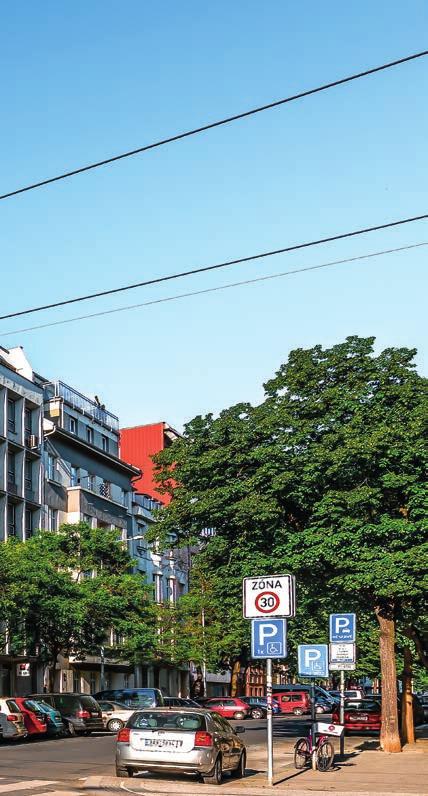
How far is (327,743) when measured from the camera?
22859mm

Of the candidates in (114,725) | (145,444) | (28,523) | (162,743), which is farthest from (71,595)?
(145,444)

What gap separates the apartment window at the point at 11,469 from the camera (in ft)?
197

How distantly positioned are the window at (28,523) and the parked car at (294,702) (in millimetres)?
22308

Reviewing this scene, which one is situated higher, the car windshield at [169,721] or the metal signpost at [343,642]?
the metal signpost at [343,642]

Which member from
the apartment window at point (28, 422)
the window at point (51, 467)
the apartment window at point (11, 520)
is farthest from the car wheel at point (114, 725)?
the window at point (51, 467)

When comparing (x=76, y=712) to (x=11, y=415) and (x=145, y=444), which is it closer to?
(x=11, y=415)

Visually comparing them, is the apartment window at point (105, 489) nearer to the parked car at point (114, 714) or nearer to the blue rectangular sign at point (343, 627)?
the parked car at point (114, 714)

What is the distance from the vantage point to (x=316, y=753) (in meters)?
22.8

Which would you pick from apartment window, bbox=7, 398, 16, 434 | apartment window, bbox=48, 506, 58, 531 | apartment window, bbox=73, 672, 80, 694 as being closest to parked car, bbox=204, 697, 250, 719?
apartment window, bbox=73, 672, 80, 694

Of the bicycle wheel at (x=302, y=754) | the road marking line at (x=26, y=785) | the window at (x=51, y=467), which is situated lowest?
the bicycle wheel at (x=302, y=754)

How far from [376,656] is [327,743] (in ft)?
107

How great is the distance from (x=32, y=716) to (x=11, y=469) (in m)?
26.6

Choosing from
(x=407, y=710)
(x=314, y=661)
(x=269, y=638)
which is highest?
(x=269, y=638)

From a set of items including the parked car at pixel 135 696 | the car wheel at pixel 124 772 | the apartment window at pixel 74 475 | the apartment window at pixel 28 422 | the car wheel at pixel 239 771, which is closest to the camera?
the car wheel at pixel 124 772
